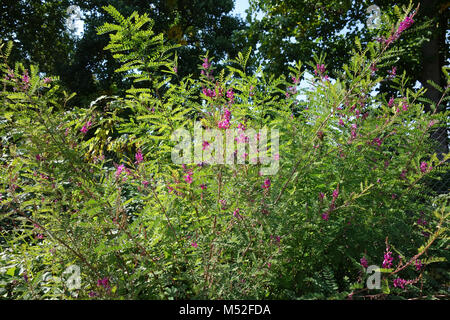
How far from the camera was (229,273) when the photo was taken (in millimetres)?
1525

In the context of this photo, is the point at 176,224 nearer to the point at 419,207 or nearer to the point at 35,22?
the point at 419,207

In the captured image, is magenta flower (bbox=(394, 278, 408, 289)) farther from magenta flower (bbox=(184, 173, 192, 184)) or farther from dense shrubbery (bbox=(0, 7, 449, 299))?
magenta flower (bbox=(184, 173, 192, 184))

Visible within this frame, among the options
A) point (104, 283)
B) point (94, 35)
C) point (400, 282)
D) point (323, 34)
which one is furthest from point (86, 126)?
point (94, 35)

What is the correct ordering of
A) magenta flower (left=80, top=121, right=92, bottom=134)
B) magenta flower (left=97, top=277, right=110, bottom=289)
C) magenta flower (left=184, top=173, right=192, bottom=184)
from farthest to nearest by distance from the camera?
magenta flower (left=80, top=121, right=92, bottom=134)
magenta flower (left=184, top=173, right=192, bottom=184)
magenta flower (left=97, top=277, right=110, bottom=289)

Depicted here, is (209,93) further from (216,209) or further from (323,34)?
(323,34)

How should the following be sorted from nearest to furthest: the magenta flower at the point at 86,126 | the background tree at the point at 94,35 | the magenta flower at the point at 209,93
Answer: the magenta flower at the point at 209,93, the magenta flower at the point at 86,126, the background tree at the point at 94,35

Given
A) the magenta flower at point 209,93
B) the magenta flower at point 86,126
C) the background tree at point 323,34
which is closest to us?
the magenta flower at point 209,93

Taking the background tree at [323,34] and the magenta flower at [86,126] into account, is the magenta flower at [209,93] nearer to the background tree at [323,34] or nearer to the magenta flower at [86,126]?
the magenta flower at [86,126]

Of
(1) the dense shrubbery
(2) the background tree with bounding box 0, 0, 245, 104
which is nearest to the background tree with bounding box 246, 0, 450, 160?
(2) the background tree with bounding box 0, 0, 245, 104

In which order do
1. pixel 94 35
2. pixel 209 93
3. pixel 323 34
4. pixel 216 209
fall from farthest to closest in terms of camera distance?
pixel 94 35 → pixel 323 34 → pixel 209 93 → pixel 216 209

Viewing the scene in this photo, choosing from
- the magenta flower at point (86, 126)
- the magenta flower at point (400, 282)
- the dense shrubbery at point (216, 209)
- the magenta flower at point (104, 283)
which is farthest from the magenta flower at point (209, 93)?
the magenta flower at point (400, 282)
